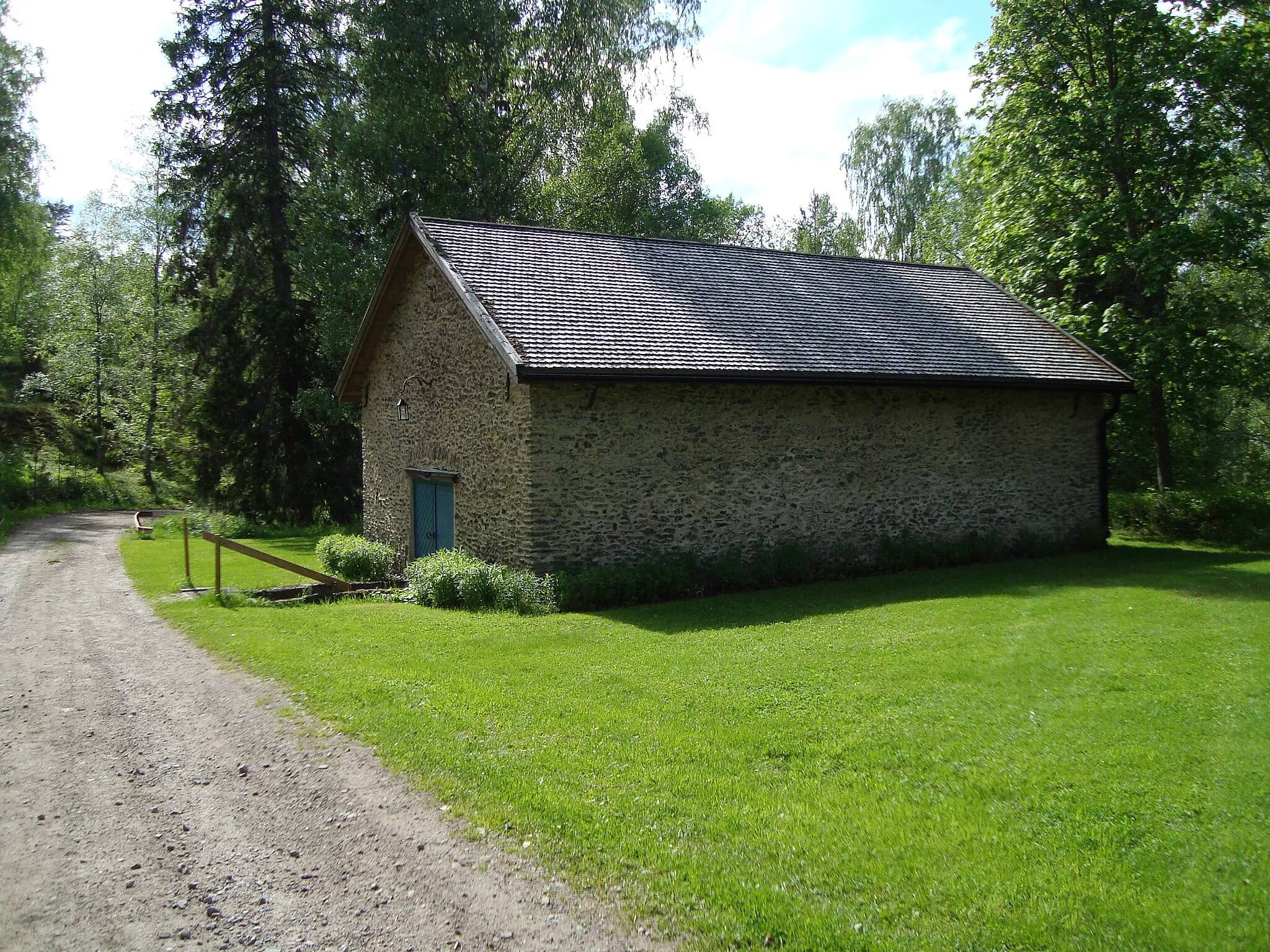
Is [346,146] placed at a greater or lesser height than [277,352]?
greater

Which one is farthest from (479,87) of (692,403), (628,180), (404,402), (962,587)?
(962,587)

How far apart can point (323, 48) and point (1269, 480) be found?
31001mm

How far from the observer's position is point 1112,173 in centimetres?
2134

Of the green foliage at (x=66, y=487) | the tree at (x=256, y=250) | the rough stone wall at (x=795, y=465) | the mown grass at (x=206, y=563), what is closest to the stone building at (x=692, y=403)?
the rough stone wall at (x=795, y=465)

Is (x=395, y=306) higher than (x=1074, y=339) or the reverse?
higher

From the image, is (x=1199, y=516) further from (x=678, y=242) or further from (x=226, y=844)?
(x=226, y=844)

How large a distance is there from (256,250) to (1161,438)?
25.6 metres

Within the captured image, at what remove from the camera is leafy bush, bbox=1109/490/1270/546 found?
64.7 ft

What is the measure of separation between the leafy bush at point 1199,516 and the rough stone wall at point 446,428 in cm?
Answer: 1580

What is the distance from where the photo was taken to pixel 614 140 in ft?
102

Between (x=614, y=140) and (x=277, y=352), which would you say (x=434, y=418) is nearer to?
(x=277, y=352)

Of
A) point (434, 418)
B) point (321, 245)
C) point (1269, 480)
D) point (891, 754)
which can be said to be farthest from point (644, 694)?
point (1269, 480)

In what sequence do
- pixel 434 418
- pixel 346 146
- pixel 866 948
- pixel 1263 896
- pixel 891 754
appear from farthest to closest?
pixel 346 146
pixel 434 418
pixel 891 754
pixel 1263 896
pixel 866 948

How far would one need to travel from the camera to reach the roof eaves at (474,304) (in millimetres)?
12703
